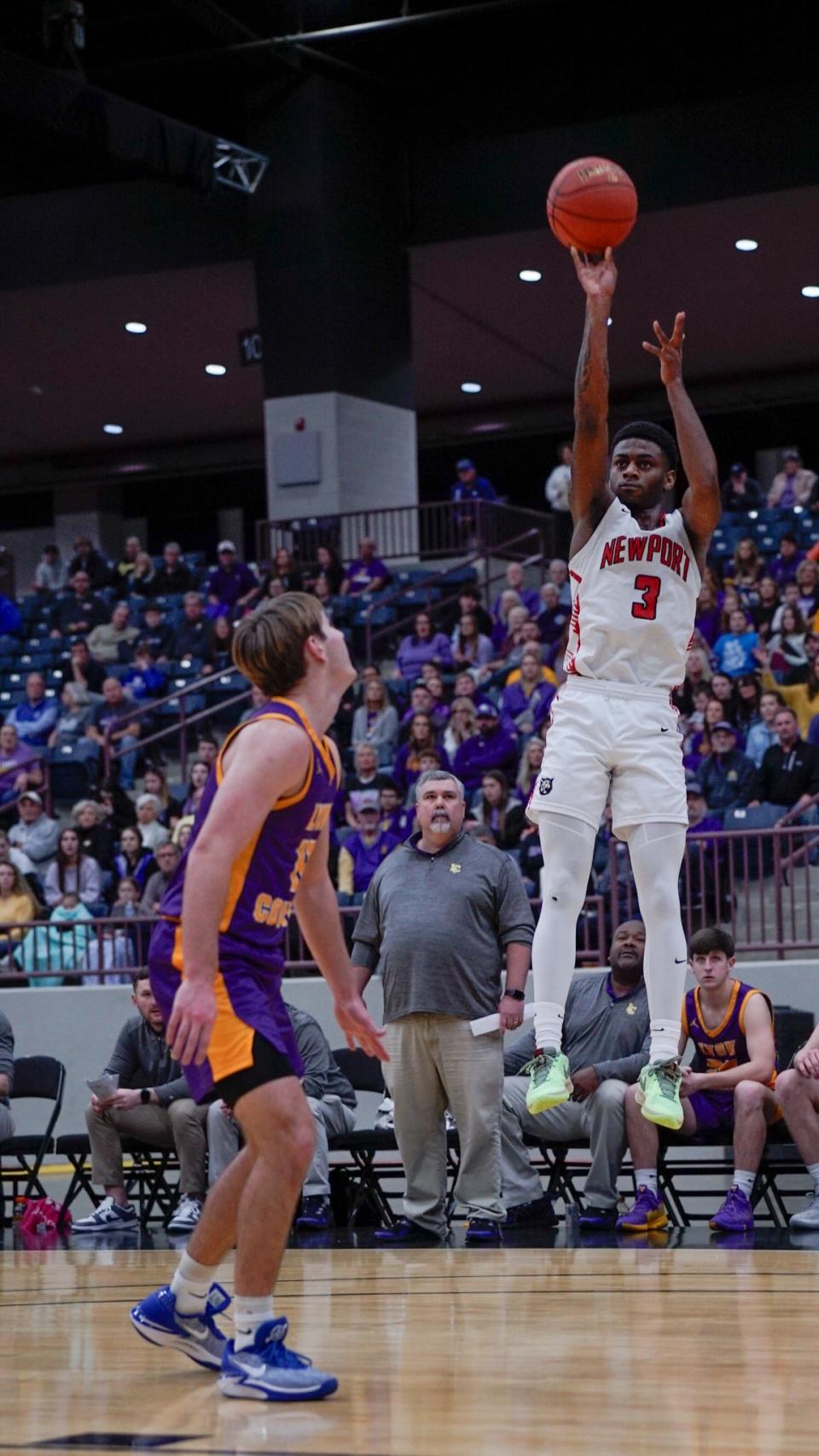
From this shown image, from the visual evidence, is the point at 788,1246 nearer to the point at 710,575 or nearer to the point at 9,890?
the point at 9,890

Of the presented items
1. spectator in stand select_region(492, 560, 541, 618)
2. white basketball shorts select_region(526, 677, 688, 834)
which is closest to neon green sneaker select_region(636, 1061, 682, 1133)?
white basketball shorts select_region(526, 677, 688, 834)

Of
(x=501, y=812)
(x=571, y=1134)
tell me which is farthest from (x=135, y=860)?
A: (x=571, y=1134)

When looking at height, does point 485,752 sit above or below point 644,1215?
above

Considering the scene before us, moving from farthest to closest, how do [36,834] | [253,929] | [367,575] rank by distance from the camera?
1. [367,575]
2. [36,834]
3. [253,929]

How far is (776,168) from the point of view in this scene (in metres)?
19.3

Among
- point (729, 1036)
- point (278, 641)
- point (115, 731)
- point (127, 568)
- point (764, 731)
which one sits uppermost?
point (127, 568)

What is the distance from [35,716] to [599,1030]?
1070 cm

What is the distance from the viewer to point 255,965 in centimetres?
477

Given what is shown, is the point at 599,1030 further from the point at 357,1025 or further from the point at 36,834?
the point at 36,834

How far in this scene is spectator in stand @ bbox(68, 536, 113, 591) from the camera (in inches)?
926

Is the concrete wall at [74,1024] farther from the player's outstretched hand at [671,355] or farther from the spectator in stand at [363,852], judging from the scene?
the player's outstretched hand at [671,355]

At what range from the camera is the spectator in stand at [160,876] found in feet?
44.0

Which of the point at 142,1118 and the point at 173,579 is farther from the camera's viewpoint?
the point at 173,579

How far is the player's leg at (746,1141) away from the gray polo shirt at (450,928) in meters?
1.18
